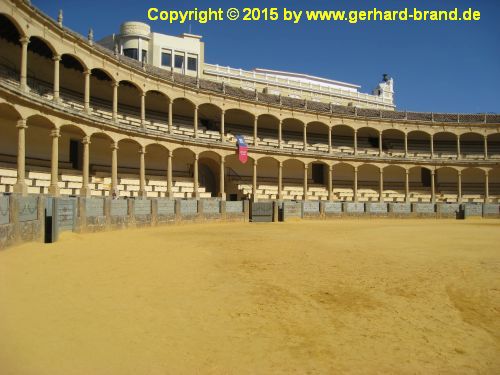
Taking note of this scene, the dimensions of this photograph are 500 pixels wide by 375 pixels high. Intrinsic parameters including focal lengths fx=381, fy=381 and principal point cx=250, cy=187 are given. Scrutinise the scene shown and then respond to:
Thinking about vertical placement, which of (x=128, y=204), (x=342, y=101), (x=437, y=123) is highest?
(x=342, y=101)

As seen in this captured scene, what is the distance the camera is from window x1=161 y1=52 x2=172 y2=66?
3788cm

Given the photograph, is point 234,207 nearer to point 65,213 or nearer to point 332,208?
point 332,208

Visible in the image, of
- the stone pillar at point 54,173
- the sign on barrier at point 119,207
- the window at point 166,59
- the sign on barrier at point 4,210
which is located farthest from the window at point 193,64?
the sign on barrier at point 4,210

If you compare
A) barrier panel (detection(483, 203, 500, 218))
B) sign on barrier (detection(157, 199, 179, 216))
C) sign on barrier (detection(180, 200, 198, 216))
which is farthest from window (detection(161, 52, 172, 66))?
barrier panel (detection(483, 203, 500, 218))

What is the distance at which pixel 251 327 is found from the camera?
4.83m

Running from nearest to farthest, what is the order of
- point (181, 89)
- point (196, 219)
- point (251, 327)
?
1. point (251, 327)
2. point (196, 219)
3. point (181, 89)

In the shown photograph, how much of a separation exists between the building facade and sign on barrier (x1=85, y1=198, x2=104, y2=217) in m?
4.04

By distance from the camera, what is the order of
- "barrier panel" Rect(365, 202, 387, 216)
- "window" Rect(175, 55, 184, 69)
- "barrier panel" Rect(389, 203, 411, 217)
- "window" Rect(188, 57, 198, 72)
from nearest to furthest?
"barrier panel" Rect(365, 202, 387, 216) < "barrier panel" Rect(389, 203, 411, 217) < "window" Rect(175, 55, 184, 69) < "window" Rect(188, 57, 198, 72)

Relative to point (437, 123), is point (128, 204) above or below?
below

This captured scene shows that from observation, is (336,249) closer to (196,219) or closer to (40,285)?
(40,285)

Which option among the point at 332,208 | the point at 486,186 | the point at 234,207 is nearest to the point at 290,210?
the point at 332,208

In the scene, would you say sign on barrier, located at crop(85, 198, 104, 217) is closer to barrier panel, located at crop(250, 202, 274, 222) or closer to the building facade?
the building facade

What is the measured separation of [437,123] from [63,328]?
4012 cm

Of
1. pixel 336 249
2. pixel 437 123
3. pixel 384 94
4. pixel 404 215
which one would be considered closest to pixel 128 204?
pixel 336 249
